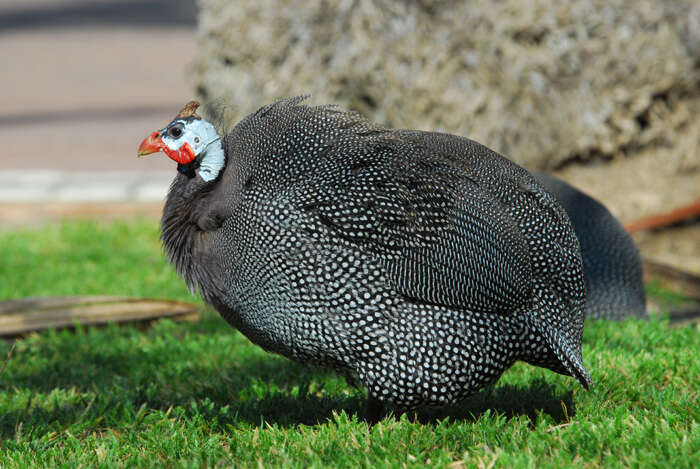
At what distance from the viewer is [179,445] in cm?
288

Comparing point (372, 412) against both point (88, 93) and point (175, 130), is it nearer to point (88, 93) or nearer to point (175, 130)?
point (175, 130)

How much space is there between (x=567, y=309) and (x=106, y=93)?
9.23 m

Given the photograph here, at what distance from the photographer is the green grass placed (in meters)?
2.68

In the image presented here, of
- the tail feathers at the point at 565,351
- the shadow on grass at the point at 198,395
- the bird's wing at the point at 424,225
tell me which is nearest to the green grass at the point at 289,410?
the shadow on grass at the point at 198,395

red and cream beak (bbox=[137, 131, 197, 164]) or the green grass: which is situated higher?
red and cream beak (bbox=[137, 131, 197, 164])

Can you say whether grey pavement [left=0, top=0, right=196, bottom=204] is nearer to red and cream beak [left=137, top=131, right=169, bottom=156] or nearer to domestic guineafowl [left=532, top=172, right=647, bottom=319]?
domestic guineafowl [left=532, top=172, right=647, bottom=319]

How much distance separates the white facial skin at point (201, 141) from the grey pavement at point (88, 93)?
443 cm

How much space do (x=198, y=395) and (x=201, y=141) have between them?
107cm

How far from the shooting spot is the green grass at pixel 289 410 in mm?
2682

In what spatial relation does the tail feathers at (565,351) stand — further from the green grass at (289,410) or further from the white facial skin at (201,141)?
the white facial skin at (201,141)

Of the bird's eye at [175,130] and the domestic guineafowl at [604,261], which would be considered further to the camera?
the domestic guineafowl at [604,261]

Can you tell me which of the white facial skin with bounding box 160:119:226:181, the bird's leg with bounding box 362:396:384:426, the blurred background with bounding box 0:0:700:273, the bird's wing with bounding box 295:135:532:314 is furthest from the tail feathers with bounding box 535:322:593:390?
the blurred background with bounding box 0:0:700:273

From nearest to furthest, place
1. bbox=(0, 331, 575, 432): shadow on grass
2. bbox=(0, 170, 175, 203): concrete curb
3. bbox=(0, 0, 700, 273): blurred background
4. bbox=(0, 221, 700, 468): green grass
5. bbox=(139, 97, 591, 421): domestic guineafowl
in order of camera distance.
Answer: bbox=(0, 221, 700, 468): green grass → bbox=(139, 97, 591, 421): domestic guineafowl → bbox=(0, 331, 575, 432): shadow on grass → bbox=(0, 0, 700, 273): blurred background → bbox=(0, 170, 175, 203): concrete curb

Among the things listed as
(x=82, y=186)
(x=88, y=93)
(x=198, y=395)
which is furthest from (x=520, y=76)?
(x=88, y=93)
